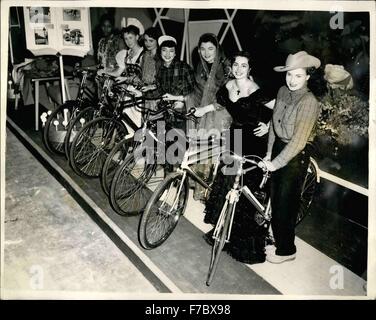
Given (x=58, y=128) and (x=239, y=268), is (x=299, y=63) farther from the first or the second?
(x=58, y=128)

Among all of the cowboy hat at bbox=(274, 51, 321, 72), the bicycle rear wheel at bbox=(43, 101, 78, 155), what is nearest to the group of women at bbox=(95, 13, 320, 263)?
the cowboy hat at bbox=(274, 51, 321, 72)

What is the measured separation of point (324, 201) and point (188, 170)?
168 centimetres

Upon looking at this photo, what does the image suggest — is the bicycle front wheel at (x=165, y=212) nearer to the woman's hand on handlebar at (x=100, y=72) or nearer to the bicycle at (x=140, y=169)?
the bicycle at (x=140, y=169)

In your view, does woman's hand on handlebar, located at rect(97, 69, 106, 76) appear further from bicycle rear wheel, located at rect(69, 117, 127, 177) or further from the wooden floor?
the wooden floor

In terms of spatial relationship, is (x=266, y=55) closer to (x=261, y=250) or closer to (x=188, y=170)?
(x=188, y=170)

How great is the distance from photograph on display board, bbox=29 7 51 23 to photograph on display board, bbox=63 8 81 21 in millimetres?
166

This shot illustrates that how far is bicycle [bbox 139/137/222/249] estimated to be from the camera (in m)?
3.41

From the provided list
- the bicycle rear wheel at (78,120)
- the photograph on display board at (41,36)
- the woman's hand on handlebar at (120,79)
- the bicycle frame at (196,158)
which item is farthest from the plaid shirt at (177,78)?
the photograph on display board at (41,36)

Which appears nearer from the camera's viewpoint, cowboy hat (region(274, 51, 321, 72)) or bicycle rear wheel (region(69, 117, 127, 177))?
cowboy hat (region(274, 51, 321, 72))

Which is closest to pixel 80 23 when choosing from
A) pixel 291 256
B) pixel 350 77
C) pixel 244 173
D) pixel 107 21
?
pixel 107 21

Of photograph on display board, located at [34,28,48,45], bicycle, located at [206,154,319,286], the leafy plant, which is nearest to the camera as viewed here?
bicycle, located at [206,154,319,286]

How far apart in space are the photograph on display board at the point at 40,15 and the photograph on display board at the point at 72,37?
0.93ft

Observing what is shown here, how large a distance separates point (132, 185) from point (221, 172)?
1.05 m

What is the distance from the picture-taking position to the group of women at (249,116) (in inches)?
123
